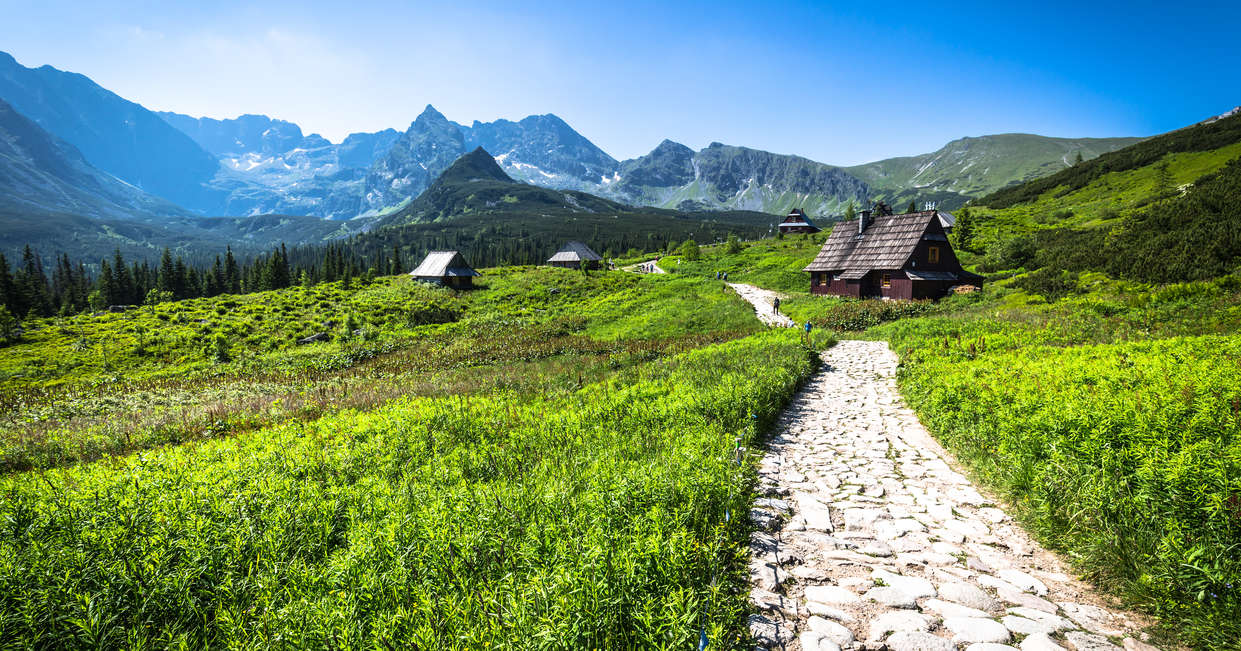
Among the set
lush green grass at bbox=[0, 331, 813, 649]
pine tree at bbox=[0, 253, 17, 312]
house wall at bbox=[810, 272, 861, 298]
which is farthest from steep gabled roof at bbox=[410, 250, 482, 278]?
lush green grass at bbox=[0, 331, 813, 649]

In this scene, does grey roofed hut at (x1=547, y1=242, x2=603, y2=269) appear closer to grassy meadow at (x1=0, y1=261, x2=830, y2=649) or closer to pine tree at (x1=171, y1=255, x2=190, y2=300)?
pine tree at (x1=171, y1=255, x2=190, y2=300)

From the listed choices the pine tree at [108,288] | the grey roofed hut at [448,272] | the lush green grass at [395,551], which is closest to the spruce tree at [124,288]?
the pine tree at [108,288]

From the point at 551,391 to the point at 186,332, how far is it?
38.1 meters

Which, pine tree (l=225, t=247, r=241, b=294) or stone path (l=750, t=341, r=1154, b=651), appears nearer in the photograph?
stone path (l=750, t=341, r=1154, b=651)

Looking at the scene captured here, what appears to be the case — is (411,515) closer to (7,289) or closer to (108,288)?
(7,289)

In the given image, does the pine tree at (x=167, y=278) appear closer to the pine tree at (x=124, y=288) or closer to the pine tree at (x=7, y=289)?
the pine tree at (x=124, y=288)

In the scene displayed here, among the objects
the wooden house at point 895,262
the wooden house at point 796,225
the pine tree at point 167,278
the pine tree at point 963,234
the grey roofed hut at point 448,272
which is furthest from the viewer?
the wooden house at point 796,225

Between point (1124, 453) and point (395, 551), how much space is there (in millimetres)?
7491

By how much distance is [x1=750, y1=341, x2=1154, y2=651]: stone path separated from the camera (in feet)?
12.0

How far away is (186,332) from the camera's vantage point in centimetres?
3484

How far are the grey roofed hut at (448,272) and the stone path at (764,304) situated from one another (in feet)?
110

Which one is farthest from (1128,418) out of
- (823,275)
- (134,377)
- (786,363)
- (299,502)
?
(134,377)

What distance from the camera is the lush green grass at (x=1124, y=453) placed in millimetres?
3717

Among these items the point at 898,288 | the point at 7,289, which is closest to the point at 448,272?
the point at 898,288
